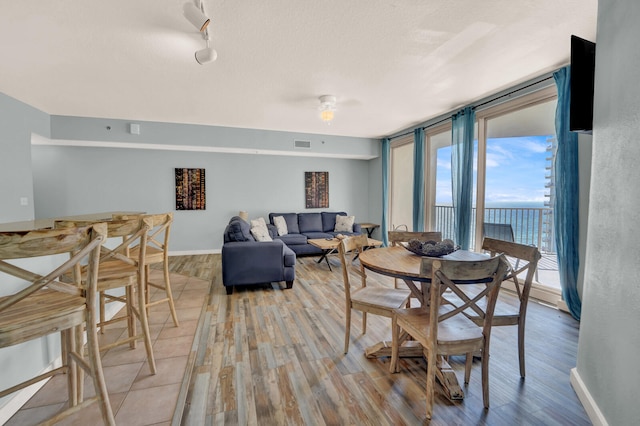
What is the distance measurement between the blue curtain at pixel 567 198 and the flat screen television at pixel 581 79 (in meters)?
0.97

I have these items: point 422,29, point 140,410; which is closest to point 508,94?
point 422,29

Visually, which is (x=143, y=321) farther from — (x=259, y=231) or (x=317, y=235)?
(x=317, y=235)

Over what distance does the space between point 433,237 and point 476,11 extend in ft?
6.30

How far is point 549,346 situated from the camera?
7.29 ft

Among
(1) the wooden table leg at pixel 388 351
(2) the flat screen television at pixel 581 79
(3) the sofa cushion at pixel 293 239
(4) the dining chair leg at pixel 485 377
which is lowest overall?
(1) the wooden table leg at pixel 388 351

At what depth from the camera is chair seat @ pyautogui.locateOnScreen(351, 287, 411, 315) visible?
1946 mm

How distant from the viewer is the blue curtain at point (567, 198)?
2762mm

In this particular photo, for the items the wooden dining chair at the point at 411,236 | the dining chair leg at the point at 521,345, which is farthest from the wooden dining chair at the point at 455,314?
the wooden dining chair at the point at 411,236

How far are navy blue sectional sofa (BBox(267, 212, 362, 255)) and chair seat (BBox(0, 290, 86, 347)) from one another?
434 centimetres

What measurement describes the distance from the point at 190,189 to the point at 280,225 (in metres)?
2.06

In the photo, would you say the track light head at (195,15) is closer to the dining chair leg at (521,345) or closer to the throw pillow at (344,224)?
the dining chair leg at (521,345)

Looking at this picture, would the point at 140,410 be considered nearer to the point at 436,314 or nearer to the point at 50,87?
the point at 436,314

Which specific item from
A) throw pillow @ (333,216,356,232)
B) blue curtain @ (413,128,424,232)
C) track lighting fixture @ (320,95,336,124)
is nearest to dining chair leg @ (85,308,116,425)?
track lighting fixture @ (320,95,336,124)

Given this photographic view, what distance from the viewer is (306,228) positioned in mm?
6266
